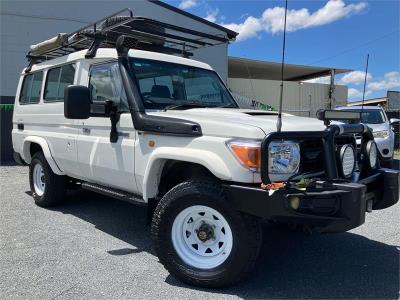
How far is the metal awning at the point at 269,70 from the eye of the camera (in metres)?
23.9

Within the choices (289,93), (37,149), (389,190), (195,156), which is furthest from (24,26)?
(289,93)

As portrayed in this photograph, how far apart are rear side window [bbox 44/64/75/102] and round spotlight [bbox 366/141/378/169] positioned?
3.63 metres

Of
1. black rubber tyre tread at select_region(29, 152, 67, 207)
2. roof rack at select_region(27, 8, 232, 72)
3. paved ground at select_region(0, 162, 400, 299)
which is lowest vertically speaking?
paved ground at select_region(0, 162, 400, 299)

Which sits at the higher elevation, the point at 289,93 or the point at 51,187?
the point at 289,93

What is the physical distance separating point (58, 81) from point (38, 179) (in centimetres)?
173

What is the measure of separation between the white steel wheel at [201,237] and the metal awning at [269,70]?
18.6 m

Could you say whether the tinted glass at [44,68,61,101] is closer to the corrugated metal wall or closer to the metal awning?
the corrugated metal wall

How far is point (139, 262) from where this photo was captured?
4.35 meters

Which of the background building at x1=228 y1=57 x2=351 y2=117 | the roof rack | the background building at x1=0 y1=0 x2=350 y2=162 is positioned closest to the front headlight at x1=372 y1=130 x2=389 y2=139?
the background building at x1=0 y1=0 x2=350 y2=162

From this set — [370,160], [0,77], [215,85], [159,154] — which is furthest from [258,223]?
[0,77]

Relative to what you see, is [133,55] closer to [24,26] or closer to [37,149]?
[37,149]

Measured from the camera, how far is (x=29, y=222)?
5848 mm

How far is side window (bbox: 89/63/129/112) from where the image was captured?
471cm

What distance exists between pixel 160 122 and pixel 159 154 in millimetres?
299
